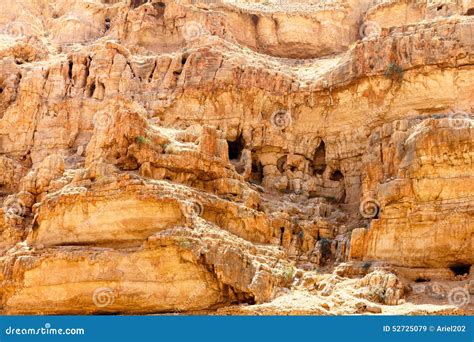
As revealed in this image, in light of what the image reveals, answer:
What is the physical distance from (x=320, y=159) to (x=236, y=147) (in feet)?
15.1

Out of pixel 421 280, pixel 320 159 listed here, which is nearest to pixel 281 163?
pixel 320 159

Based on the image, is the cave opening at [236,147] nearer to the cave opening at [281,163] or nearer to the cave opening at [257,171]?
the cave opening at [257,171]

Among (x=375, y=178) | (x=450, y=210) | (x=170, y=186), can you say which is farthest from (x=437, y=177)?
(x=170, y=186)

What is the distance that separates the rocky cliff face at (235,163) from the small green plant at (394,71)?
0.12 meters

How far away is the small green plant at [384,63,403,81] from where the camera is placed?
31.4 m

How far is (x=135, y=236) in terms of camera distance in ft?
77.0

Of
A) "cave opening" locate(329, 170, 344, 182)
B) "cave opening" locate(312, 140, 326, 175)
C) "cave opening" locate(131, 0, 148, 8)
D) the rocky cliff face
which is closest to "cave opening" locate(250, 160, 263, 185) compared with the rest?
the rocky cliff face

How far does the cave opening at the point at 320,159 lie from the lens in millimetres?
33719

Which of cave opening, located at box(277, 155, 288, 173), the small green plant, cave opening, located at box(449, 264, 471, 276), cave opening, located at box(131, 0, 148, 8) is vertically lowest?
cave opening, located at box(449, 264, 471, 276)

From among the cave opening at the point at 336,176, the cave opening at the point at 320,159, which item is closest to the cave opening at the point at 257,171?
the cave opening at the point at 320,159

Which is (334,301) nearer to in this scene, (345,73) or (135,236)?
(135,236)

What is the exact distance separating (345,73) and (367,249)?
38.0 ft

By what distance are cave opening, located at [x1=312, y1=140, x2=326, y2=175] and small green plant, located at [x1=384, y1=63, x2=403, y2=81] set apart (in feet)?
16.4

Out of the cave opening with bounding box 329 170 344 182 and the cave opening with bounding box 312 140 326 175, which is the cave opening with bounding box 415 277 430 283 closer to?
the cave opening with bounding box 329 170 344 182
